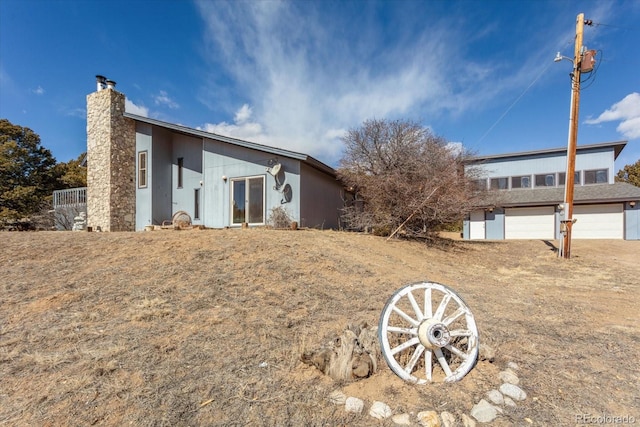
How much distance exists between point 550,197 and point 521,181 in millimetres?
2301

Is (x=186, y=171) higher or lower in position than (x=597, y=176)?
lower

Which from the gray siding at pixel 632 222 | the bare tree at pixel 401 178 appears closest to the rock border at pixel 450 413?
the bare tree at pixel 401 178

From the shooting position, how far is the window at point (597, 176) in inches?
680

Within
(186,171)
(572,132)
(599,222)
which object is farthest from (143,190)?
(599,222)

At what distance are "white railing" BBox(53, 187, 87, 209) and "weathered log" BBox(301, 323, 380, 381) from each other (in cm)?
1642

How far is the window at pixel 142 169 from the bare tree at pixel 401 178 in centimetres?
842

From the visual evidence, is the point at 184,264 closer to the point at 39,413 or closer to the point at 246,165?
the point at 39,413

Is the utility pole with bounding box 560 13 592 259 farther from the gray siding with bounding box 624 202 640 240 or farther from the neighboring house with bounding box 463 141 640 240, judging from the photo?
the gray siding with bounding box 624 202 640 240

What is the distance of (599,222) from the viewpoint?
16375mm

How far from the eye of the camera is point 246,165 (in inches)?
430

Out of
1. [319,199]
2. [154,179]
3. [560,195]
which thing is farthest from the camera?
[560,195]

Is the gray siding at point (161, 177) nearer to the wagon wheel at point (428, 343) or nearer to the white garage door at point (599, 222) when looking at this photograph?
the wagon wheel at point (428, 343)

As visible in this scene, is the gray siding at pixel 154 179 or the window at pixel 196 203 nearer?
the window at pixel 196 203

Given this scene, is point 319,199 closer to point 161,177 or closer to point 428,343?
point 161,177
